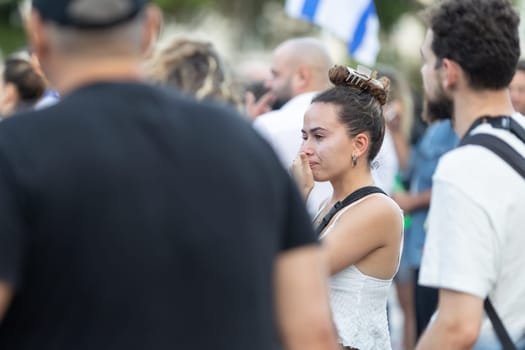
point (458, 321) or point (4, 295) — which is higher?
point (4, 295)

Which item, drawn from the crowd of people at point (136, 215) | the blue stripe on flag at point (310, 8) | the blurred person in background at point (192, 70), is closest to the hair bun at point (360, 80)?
the blurred person in background at point (192, 70)

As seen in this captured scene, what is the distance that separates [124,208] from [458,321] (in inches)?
62.5

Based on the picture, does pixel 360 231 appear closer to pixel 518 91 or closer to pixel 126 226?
pixel 126 226

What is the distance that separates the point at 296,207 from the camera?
2330mm

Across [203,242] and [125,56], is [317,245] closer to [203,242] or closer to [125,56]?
[203,242]

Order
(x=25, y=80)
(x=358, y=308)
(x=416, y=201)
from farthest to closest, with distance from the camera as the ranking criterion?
1. (x=25, y=80)
2. (x=416, y=201)
3. (x=358, y=308)

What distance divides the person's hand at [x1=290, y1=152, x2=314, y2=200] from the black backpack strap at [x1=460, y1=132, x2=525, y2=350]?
0.77 metres

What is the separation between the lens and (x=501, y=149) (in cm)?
349

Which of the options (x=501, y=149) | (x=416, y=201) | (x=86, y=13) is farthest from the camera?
(x=416, y=201)

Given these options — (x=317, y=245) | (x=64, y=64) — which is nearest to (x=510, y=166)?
(x=317, y=245)

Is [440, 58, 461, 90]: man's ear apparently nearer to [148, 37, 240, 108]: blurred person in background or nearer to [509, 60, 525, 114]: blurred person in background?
[148, 37, 240, 108]: blurred person in background

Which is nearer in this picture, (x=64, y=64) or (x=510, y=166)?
(x=64, y=64)

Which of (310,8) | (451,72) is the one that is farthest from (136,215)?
(310,8)

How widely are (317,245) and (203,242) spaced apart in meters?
0.33
